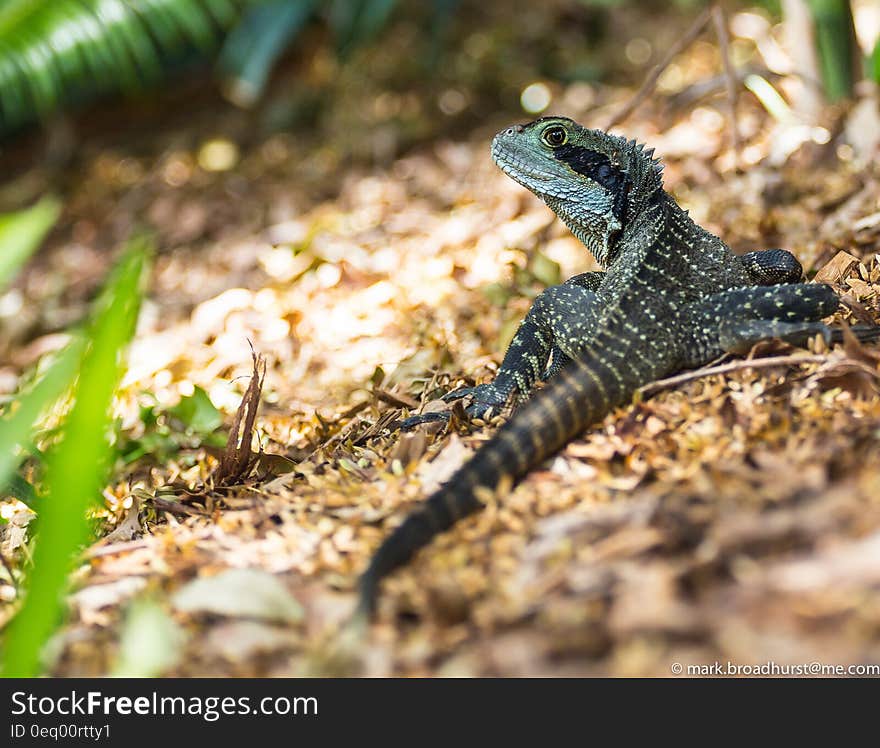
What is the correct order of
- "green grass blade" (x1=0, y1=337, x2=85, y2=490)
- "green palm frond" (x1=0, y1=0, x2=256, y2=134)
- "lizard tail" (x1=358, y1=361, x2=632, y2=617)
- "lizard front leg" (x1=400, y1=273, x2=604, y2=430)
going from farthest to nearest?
"green palm frond" (x1=0, y1=0, x2=256, y2=134)
"lizard front leg" (x1=400, y1=273, x2=604, y2=430)
"lizard tail" (x1=358, y1=361, x2=632, y2=617)
"green grass blade" (x1=0, y1=337, x2=85, y2=490)

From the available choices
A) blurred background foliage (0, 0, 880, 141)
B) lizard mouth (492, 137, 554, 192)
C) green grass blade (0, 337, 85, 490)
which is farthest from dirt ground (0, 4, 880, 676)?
lizard mouth (492, 137, 554, 192)

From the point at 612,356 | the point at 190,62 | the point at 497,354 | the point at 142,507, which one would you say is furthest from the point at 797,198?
the point at 190,62

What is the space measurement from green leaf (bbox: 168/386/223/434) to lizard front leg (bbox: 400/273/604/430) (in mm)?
1069

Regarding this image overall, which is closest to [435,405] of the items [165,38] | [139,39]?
[165,38]

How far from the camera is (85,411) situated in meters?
1.83

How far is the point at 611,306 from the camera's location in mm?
3350

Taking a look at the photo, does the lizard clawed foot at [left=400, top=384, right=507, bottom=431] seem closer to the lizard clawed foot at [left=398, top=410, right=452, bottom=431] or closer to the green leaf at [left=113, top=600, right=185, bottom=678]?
the lizard clawed foot at [left=398, top=410, right=452, bottom=431]

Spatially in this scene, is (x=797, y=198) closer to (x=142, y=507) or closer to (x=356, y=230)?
(x=356, y=230)

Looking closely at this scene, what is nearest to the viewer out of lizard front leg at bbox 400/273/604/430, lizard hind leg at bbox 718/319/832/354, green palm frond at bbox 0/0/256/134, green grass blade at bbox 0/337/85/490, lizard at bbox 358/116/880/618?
green grass blade at bbox 0/337/85/490

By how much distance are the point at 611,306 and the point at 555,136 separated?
29.9 inches

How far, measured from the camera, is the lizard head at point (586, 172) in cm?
359

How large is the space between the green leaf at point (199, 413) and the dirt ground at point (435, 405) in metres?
0.13

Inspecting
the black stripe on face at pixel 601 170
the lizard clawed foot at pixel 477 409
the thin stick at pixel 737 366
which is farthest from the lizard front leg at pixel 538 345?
the thin stick at pixel 737 366

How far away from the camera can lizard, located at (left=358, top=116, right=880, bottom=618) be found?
9.51 ft
